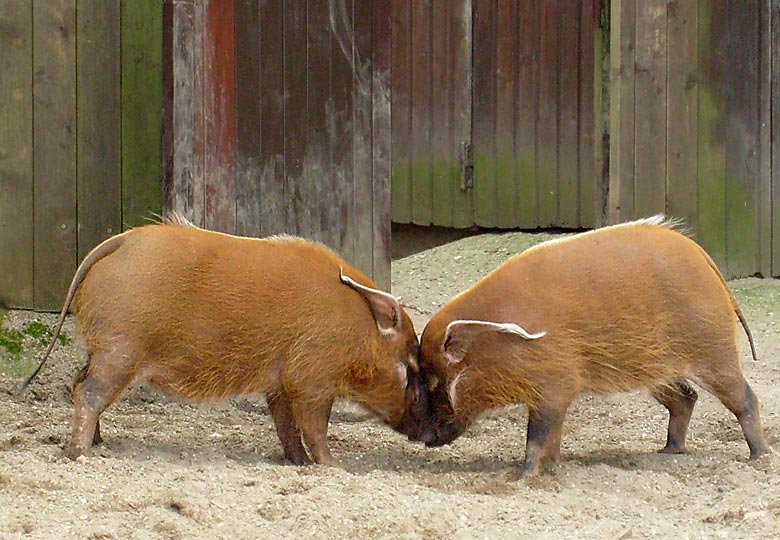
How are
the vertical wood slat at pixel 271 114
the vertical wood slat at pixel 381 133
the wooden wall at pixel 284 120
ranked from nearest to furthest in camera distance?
1. the wooden wall at pixel 284 120
2. the vertical wood slat at pixel 271 114
3. the vertical wood slat at pixel 381 133

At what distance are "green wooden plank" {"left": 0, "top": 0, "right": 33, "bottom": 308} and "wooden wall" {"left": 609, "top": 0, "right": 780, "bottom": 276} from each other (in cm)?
422

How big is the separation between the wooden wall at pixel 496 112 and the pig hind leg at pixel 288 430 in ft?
17.5

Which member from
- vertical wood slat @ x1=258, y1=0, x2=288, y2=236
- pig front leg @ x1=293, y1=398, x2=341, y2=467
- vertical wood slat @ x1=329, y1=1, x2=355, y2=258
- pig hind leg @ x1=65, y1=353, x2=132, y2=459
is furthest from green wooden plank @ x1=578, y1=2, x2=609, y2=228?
pig hind leg @ x1=65, y1=353, x2=132, y2=459

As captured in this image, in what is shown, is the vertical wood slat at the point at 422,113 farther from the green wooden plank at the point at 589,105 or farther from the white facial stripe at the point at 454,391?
the white facial stripe at the point at 454,391

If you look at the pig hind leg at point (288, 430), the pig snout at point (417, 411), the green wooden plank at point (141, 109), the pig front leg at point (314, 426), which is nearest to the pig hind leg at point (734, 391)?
the pig snout at point (417, 411)

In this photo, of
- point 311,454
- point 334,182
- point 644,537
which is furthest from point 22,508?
point 334,182

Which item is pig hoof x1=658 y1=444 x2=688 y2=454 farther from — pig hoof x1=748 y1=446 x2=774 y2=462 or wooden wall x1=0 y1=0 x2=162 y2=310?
wooden wall x1=0 y1=0 x2=162 y2=310

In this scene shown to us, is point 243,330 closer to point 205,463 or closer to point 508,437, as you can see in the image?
point 205,463


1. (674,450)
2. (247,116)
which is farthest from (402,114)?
(674,450)

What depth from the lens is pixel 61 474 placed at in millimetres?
4582

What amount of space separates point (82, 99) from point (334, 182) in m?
1.42

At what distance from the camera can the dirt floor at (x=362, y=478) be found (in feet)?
13.9

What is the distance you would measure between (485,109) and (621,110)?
2149mm

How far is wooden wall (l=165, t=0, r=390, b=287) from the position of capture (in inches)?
245
